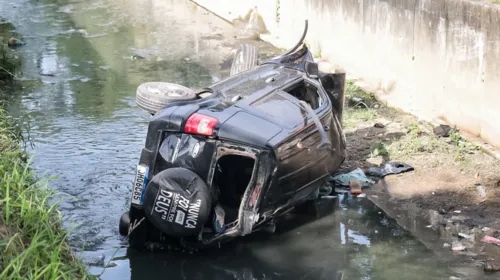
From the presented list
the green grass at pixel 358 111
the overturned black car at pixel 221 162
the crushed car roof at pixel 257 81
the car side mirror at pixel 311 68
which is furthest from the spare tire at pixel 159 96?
the green grass at pixel 358 111

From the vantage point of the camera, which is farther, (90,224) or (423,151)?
(423,151)

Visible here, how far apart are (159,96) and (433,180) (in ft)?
11.7

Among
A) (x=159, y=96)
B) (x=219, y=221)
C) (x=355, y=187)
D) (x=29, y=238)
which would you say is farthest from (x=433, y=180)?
(x=29, y=238)

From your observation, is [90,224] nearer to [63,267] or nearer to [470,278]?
[63,267]

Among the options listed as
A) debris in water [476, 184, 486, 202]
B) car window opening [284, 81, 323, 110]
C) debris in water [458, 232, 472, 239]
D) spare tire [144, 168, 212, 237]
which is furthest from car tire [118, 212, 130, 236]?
debris in water [476, 184, 486, 202]

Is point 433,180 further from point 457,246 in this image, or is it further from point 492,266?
point 492,266

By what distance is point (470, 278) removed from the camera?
6336 mm

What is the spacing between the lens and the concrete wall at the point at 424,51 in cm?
910

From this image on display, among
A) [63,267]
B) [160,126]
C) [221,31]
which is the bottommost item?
[221,31]

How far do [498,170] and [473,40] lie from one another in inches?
75.2

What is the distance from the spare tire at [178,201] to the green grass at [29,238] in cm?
90

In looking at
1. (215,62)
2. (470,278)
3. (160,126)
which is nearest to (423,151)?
(470,278)

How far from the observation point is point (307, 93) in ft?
27.0

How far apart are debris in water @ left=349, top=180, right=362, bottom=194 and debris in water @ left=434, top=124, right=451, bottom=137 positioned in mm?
1850
